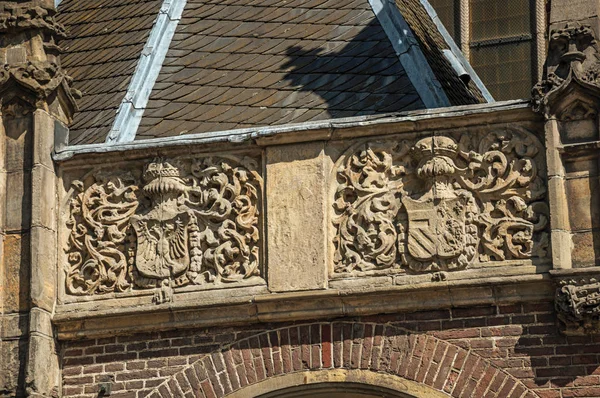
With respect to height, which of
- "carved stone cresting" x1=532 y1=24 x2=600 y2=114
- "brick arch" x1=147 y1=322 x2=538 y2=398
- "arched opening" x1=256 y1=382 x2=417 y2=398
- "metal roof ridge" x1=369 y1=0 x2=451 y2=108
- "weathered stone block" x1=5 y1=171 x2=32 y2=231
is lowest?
"arched opening" x1=256 y1=382 x2=417 y2=398

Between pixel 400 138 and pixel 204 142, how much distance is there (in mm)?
1548

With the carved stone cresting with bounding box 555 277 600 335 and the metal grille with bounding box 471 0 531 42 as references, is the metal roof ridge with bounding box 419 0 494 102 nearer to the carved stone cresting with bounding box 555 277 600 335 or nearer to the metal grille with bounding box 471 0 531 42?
the metal grille with bounding box 471 0 531 42

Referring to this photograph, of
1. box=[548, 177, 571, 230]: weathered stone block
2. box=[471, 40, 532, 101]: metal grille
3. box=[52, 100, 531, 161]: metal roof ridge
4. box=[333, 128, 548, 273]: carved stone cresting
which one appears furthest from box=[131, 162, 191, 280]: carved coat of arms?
box=[471, 40, 532, 101]: metal grille

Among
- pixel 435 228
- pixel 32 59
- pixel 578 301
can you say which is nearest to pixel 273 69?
pixel 32 59

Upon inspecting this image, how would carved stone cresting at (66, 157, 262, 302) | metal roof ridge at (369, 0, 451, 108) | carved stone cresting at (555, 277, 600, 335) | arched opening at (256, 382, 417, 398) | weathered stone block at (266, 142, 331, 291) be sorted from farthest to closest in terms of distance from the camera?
metal roof ridge at (369, 0, 451, 108), carved stone cresting at (66, 157, 262, 302), weathered stone block at (266, 142, 331, 291), arched opening at (256, 382, 417, 398), carved stone cresting at (555, 277, 600, 335)

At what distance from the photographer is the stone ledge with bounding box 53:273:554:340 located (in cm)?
1636

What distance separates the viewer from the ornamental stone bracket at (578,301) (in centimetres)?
1602

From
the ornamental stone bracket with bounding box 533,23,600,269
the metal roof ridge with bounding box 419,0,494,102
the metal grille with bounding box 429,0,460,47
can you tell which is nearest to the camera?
the ornamental stone bracket with bounding box 533,23,600,269

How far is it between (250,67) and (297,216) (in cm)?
245

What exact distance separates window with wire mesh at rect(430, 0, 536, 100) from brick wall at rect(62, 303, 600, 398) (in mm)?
5176

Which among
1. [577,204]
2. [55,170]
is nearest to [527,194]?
[577,204]

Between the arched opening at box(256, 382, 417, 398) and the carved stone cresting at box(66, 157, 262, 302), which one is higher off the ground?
the carved stone cresting at box(66, 157, 262, 302)

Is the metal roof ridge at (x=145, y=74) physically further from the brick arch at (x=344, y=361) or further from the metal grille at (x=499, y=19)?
the metal grille at (x=499, y=19)

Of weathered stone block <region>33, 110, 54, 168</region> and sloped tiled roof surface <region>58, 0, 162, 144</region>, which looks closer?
weathered stone block <region>33, 110, 54, 168</region>
